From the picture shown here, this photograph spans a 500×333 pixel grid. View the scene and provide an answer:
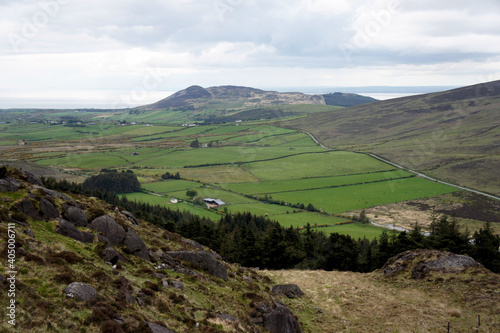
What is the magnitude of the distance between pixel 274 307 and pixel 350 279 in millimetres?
17798

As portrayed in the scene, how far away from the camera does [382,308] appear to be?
3156cm

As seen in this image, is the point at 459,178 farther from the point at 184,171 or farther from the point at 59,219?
the point at 59,219

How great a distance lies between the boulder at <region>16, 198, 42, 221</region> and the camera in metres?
28.5

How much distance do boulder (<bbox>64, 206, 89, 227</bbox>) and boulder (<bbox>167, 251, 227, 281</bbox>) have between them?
9506 millimetres

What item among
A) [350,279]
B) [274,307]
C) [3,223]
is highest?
[3,223]

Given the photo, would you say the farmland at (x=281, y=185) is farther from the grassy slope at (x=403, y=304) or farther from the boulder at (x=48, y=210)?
the boulder at (x=48, y=210)

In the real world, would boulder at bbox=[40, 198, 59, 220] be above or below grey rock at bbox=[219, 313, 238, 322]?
above

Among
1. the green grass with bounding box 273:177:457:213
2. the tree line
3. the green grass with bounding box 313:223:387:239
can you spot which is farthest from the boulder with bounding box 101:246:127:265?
the green grass with bounding box 273:177:457:213

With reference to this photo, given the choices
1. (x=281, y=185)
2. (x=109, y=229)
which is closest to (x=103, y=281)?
(x=109, y=229)

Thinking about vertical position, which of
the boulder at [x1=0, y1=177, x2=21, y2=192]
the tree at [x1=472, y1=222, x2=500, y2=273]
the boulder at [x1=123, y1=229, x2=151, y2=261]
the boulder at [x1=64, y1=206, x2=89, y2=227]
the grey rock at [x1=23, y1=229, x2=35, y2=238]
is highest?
the boulder at [x1=0, y1=177, x2=21, y2=192]

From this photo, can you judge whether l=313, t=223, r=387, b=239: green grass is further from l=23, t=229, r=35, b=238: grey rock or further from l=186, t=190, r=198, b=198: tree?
l=23, t=229, r=35, b=238: grey rock

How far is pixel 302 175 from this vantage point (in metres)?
164

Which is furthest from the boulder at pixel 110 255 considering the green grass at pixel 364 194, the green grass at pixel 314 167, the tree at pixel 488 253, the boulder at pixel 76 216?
the green grass at pixel 314 167

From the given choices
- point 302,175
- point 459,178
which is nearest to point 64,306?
point 302,175
